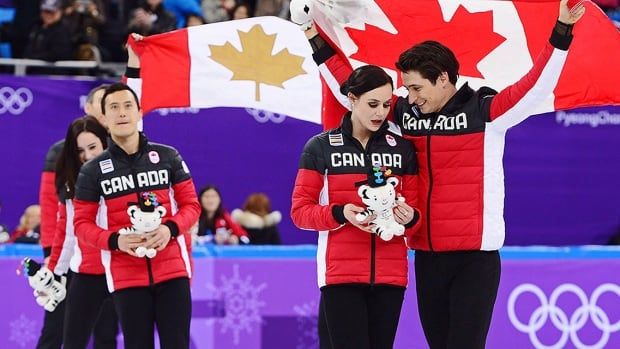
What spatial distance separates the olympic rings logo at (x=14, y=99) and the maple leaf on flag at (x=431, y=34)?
20.8 ft

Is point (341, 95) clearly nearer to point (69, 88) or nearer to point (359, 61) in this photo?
point (359, 61)

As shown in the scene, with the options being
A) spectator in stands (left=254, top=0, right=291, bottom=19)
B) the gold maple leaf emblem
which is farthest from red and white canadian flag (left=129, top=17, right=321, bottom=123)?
spectator in stands (left=254, top=0, right=291, bottom=19)

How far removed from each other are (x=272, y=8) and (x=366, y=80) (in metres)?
8.53

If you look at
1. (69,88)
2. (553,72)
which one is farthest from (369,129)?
(69,88)

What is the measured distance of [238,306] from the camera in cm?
836

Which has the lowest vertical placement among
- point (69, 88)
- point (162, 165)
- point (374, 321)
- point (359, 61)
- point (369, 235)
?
point (374, 321)

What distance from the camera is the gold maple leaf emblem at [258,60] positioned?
25.5ft

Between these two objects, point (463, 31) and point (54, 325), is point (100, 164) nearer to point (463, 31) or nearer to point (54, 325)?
point (54, 325)

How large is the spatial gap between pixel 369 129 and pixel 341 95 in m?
0.55

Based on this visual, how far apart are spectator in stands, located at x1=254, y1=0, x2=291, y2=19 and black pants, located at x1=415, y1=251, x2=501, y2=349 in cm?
843

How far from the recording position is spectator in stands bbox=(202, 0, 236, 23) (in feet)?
45.3

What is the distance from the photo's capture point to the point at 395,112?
19.2ft

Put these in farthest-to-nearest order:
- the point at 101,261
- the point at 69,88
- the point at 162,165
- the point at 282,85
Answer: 1. the point at 69,88
2. the point at 282,85
3. the point at 101,261
4. the point at 162,165

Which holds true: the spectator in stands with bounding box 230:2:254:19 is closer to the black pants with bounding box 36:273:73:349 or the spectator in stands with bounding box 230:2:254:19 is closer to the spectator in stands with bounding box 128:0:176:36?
the spectator in stands with bounding box 128:0:176:36
